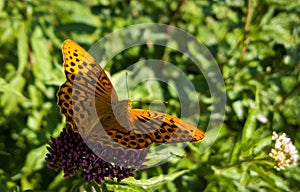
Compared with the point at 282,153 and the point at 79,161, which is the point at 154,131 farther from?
the point at 282,153

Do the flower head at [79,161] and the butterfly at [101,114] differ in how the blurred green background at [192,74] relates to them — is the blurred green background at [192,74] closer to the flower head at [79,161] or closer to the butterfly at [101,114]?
the flower head at [79,161]

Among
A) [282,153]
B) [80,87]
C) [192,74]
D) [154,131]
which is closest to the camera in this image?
[154,131]

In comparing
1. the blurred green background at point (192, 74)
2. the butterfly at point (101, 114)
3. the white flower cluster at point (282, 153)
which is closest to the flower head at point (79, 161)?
the butterfly at point (101, 114)

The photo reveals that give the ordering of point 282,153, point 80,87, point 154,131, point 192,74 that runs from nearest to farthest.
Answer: point 154,131
point 80,87
point 282,153
point 192,74

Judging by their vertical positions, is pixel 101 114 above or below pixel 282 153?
below

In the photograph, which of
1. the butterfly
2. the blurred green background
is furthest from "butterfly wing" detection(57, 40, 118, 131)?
the blurred green background

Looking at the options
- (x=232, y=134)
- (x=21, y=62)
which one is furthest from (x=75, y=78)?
(x=232, y=134)

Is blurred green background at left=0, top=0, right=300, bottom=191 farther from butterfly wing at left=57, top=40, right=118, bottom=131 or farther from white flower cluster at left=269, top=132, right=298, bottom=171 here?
butterfly wing at left=57, top=40, right=118, bottom=131

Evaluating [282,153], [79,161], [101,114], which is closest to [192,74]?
[282,153]
